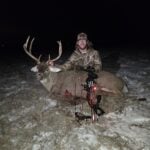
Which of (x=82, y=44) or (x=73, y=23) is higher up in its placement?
(x=73, y=23)

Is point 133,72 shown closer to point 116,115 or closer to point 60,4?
point 116,115

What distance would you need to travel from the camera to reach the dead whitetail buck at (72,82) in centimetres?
720

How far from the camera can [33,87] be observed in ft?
28.8

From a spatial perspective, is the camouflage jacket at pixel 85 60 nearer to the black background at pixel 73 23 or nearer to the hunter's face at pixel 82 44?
the hunter's face at pixel 82 44

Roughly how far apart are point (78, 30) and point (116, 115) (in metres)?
11.0

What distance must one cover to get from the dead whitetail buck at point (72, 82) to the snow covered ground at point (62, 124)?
0.26 m

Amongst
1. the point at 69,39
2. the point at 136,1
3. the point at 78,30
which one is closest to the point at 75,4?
the point at 136,1

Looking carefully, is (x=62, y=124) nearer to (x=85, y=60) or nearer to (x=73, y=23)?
(x=85, y=60)

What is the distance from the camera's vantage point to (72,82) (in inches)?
294

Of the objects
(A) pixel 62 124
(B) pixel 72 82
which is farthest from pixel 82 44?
(A) pixel 62 124

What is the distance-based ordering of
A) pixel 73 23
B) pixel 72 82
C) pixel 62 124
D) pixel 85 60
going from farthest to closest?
pixel 73 23
pixel 85 60
pixel 72 82
pixel 62 124

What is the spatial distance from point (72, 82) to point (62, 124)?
123cm

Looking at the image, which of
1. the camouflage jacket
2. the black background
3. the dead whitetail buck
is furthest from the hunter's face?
the black background

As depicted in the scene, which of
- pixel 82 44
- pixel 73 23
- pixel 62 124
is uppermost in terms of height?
pixel 73 23
